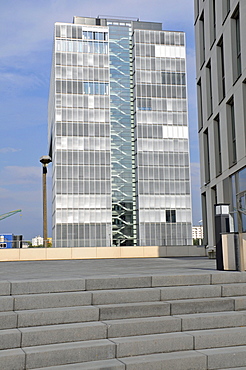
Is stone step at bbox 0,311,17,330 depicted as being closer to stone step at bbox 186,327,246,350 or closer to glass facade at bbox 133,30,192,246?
stone step at bbox 186,327,246,350

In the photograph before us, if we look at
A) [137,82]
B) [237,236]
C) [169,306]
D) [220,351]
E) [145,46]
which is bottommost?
[220,351]

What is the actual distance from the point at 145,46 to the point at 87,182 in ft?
107

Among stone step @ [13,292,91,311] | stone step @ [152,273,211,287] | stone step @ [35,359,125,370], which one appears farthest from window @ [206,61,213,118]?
stone step @ [35,359,125,370]

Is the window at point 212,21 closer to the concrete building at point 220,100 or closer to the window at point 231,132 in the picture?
the concrete building at point 220,100

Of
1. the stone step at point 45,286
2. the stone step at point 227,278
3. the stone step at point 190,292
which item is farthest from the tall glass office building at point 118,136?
the stone step at point 45,286

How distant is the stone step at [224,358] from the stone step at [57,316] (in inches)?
69.7

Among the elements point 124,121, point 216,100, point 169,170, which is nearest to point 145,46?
point 124,121

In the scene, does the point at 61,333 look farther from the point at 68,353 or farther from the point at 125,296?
the point at 125,296

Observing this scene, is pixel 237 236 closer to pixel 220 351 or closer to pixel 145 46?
pixel 220 351

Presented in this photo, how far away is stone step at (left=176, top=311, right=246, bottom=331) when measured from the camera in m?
7.51

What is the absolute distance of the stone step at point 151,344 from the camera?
670cm

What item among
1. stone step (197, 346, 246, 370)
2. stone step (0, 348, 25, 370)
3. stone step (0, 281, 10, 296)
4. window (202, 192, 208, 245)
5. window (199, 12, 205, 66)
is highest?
window (199, 12, 205, 66)

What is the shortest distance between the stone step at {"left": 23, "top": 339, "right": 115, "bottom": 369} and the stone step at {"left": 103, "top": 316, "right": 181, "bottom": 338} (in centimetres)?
37

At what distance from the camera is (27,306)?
7.52 metres
